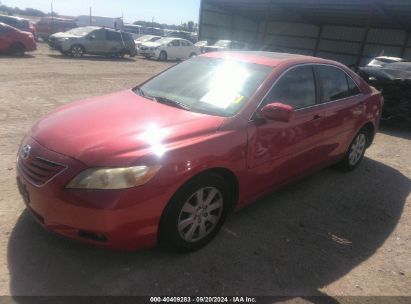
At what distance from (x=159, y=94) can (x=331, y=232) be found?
2.25m

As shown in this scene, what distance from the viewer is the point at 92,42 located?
64.5 ft

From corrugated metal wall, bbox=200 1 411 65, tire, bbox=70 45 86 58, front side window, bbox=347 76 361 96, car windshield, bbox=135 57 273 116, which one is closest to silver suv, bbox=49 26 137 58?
tire, bbox=70 45 86 58

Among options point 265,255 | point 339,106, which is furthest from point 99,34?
point 265,255

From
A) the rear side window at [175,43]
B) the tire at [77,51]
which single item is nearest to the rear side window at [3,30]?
the tire at [77,51]

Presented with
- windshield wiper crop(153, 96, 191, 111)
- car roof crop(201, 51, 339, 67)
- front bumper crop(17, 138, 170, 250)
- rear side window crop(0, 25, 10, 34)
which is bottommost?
rear side window crop(0, 25, 10, 34)

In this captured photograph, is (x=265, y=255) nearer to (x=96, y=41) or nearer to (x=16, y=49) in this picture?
(x=16, y=49)

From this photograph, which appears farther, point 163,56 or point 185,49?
point 185,49

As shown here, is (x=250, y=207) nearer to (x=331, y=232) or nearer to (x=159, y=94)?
(x=331, y=232)

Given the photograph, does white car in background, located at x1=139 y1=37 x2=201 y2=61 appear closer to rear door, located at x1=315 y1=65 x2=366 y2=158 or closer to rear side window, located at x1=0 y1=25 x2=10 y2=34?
rear side window, located at x1=0 y1=25 x2=10 y2=34

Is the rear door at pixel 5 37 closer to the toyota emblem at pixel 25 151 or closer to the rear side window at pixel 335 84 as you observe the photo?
the toyota emblem at pixel 25 151

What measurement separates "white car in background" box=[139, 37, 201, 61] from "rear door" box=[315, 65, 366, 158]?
65.4 ft

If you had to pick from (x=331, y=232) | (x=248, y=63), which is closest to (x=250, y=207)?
(x=331, y=232)

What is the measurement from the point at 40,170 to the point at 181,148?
1044 mm

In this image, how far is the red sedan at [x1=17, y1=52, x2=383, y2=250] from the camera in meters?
2.59
